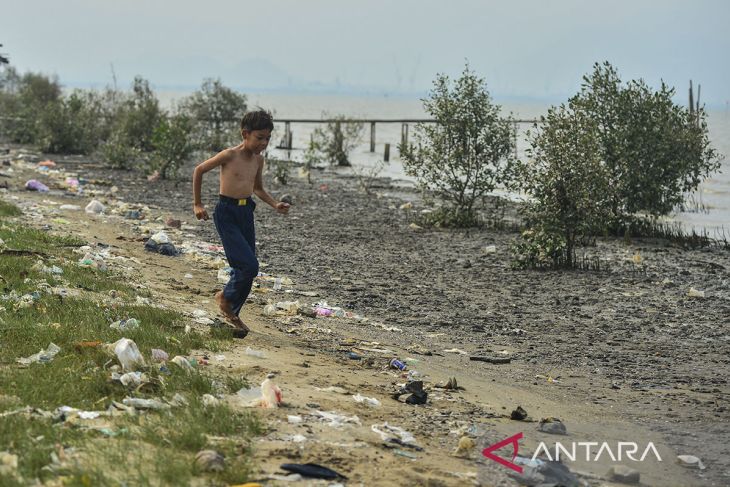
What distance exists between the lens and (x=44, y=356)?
17.6ft

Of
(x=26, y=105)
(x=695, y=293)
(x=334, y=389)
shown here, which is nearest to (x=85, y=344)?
(x=334, y=389)

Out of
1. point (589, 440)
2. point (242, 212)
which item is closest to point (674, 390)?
point (589, 440)

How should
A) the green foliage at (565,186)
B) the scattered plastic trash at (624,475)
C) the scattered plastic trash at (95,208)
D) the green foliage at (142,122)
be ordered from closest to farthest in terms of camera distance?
the scattered plastic trash at (624,475) → the green foliage at (565,186) → the scattered plastic trash at (95,208) → the green foliage at (142,122)

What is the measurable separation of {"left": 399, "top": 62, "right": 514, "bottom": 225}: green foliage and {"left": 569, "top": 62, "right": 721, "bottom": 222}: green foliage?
1561mm

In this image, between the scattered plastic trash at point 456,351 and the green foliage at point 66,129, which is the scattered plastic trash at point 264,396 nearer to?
the scattered plastic trash at point 456,351

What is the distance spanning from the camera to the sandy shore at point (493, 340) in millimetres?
4977

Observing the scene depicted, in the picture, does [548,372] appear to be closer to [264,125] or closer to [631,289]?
[264,125]

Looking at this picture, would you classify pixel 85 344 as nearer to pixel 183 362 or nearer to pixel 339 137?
pixel 183 362

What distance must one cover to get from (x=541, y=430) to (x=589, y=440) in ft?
0.85

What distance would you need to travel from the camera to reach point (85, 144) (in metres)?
28.7

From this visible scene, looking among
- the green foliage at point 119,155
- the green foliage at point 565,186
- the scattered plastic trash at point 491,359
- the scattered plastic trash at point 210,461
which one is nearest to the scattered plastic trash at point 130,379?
the scattered plastic trash at point 210,461

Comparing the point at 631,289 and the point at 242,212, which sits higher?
the point at 242,212

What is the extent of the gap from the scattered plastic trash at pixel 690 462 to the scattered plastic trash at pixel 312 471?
195 centimetres

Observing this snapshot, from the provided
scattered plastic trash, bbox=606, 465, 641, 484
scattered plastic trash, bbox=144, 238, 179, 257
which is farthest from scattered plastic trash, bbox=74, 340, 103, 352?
scattered plastic trash, bbox=144, 238, 179, 257
